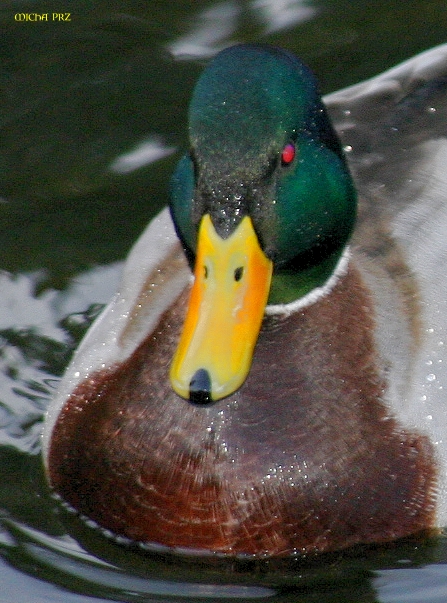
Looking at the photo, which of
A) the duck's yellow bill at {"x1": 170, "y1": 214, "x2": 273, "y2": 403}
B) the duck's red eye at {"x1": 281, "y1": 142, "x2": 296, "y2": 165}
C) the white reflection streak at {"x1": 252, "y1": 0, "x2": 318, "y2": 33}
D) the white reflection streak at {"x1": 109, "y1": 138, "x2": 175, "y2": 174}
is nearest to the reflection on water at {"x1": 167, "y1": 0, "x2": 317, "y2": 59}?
the white reflection streak at {"x1": 252, "y1": 0, "x2": 318, "y2": 33}

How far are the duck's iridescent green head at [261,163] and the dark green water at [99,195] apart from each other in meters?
0.89

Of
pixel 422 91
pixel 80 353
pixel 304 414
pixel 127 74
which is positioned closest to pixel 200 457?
pixel 304 414

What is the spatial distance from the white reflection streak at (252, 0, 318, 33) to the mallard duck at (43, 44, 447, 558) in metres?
2.42

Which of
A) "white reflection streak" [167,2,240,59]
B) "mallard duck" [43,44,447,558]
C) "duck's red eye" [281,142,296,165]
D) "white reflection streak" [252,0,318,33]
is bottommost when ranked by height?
"white reflection streak" [252,0,318,33]

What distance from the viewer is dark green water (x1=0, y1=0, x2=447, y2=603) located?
4.21 meters

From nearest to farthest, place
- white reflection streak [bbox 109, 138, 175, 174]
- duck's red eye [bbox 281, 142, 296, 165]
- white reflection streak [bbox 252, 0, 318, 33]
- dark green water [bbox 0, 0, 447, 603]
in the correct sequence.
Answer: duck's red eye [bbox 281, 142, 296, 165] < dark green water [bbox 0, 0, 447, 603] < white reflection streak [bbox 109, 138, 175, 174] < white reflection streak [bbox 252, 0, 318, 33]

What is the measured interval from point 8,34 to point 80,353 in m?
2.54

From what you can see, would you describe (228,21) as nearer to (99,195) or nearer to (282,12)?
(282,12)

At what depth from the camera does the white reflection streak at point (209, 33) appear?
677 centimetres

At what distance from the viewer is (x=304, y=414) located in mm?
4109

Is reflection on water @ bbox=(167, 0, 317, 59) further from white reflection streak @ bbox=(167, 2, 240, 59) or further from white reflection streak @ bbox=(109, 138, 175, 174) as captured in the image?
white reflection streak @ bbox=(109, 138, 175, 174)

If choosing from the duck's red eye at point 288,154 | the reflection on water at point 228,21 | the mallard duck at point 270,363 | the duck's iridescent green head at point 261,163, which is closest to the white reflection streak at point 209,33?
the reflection on water at point 228,21

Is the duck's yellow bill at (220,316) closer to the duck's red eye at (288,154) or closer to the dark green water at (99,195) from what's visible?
the duck's red eye at (288,154)

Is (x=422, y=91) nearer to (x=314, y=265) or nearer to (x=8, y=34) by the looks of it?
(x=314, y=265)
